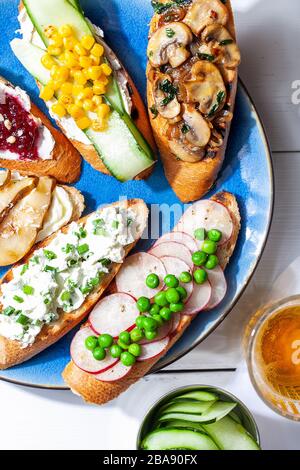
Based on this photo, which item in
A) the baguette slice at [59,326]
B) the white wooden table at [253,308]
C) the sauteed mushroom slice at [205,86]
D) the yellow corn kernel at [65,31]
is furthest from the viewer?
the white wooden table at [253,308]

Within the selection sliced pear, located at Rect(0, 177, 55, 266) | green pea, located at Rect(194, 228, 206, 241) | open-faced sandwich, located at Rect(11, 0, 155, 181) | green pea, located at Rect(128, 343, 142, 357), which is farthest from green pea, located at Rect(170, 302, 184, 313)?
sliced pear, located at Rect(0, 177, 55, 266)

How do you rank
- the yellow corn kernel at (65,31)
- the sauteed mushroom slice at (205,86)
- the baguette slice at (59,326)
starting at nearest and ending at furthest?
the sauteed mushroom slice at (205,86) < the yellow corn kernel at (65,31) < the baguette slice at (59,326)

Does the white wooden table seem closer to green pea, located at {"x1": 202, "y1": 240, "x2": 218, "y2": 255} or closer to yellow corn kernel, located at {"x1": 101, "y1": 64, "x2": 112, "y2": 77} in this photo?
green pea, located at {"x1": 202, "y1": 240, "x2": 218, "y2": 255}

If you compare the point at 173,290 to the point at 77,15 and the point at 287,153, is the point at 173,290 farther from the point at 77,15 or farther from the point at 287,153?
the point at 77,15

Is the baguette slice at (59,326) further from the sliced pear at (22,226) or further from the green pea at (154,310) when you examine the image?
the green pea at (154,310)

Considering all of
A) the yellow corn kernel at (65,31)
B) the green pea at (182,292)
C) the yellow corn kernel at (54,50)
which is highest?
the yellow corn kernel at (65,31)

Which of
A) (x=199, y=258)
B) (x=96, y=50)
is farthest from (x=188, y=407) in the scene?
(x=96, y=50)

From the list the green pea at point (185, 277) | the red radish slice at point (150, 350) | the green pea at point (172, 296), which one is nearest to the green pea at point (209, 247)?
the green pea at point (185, 277)
